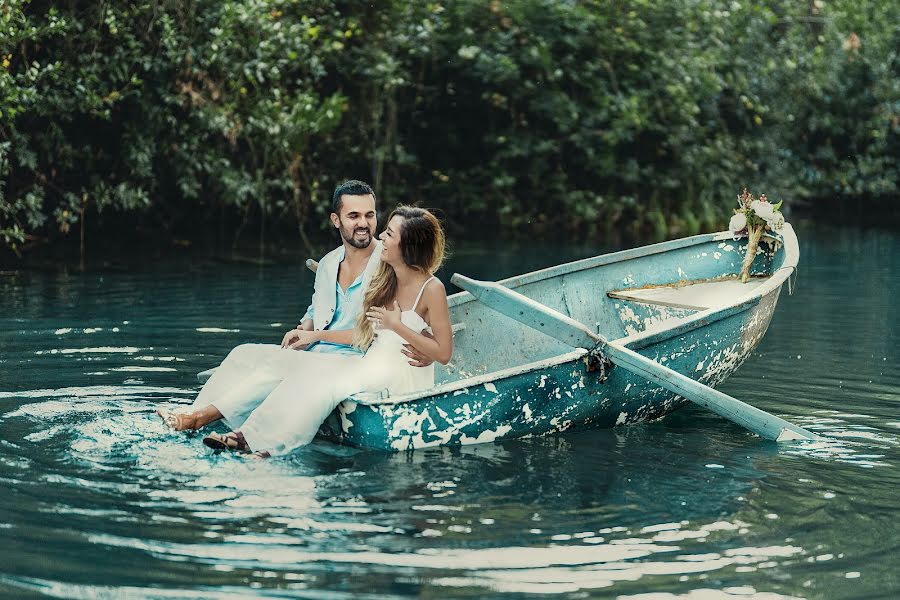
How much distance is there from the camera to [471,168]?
20750mm

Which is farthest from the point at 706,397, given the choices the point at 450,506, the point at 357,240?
the point at 357,240

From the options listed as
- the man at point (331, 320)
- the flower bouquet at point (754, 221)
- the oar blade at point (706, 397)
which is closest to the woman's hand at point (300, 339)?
the man at point (331, 320)

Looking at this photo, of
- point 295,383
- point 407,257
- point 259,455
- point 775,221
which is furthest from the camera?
point 775,221

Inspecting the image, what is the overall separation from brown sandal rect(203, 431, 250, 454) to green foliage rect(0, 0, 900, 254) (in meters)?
8.13

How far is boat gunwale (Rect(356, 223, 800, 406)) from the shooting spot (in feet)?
20.5

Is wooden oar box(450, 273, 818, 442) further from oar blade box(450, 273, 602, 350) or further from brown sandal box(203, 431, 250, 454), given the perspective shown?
brown sandal box(203, 431, 250, 454)

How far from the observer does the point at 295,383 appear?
6.23 meters

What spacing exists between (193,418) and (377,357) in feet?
2.96

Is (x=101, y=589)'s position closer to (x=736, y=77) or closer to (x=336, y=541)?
(x=336, y=541)

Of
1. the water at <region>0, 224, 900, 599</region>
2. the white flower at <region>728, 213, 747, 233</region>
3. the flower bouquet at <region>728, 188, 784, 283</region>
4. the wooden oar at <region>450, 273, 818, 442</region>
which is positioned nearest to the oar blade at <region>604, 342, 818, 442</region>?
the wooden oar at <region>450, 273, 818, 442</region>

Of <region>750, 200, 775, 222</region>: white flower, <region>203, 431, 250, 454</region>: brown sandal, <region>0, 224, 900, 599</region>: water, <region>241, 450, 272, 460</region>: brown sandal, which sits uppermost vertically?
<region>750, 200, 775, 222</region>: white flower

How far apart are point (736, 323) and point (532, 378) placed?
5.17 ft

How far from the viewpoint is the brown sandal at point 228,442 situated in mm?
6133

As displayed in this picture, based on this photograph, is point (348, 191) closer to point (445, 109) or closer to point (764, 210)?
point (764, 210)
